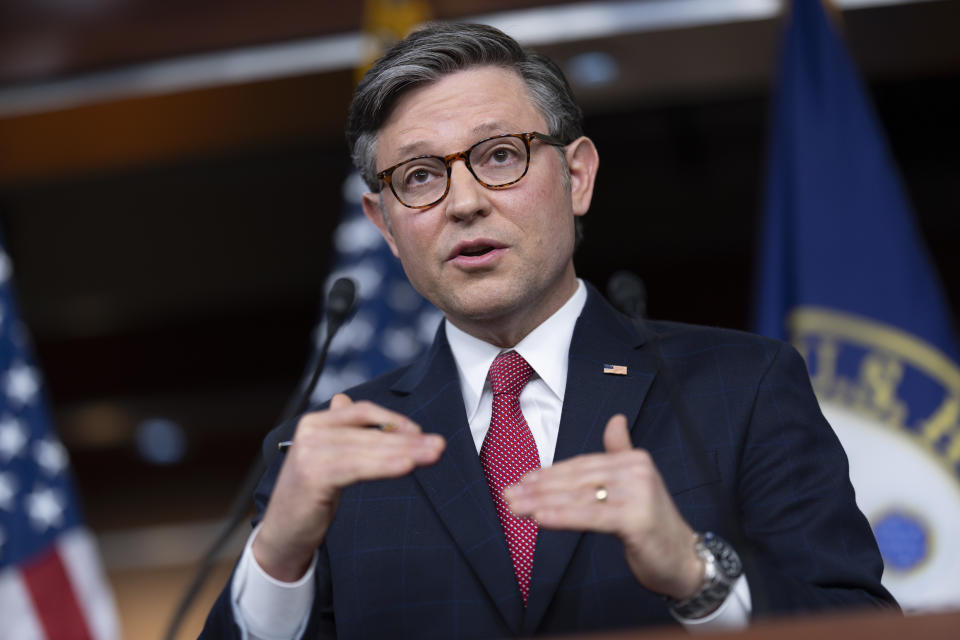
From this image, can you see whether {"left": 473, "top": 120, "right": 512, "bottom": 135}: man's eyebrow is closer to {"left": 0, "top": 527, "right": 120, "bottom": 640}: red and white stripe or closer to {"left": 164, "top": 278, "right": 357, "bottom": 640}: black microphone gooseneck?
{"left": 164, "top": 278, "right": 357, "bottom": 640}: black microphone gooseneck

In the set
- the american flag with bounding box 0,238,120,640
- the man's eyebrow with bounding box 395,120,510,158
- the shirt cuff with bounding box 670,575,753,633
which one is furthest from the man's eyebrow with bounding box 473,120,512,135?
the american flag with bounding box 0,238,120,640

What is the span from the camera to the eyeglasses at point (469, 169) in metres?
1.44

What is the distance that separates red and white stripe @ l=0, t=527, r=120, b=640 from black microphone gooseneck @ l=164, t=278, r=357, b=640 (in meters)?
1.88

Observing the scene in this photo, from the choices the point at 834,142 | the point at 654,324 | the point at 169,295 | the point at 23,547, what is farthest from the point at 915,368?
the point at 169,295

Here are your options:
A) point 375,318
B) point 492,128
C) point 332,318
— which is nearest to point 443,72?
point 492,128

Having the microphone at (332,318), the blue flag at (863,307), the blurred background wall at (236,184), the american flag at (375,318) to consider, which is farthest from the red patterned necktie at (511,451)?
the blurred background wall at (236,184)

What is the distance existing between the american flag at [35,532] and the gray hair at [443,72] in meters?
1.91

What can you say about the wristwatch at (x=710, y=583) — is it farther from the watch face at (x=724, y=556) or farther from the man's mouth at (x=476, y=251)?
the man's mouth at (x=476, y=251)

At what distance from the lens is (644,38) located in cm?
325

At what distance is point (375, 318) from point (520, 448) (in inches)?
61.9

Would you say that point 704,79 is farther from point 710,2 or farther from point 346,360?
point 346,360

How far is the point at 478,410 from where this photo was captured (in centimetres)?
146

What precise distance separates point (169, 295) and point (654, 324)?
5200mm

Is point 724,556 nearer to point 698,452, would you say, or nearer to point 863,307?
point 698,452
